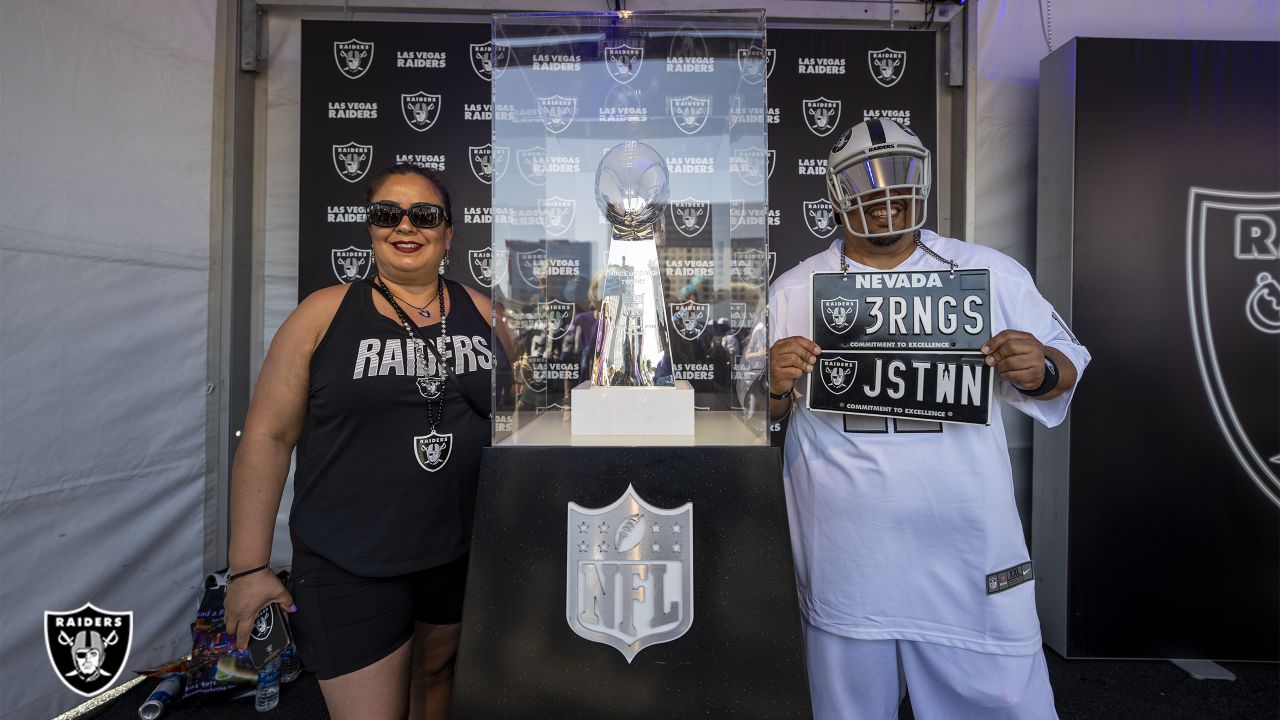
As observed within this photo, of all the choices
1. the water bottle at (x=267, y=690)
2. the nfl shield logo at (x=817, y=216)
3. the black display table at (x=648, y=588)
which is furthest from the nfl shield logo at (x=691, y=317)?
the water bottle at (x=267, y=690)

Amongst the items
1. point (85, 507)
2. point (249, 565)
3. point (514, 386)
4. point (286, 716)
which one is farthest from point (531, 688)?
point (85, 507)

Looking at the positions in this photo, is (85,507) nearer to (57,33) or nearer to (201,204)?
(201,204)

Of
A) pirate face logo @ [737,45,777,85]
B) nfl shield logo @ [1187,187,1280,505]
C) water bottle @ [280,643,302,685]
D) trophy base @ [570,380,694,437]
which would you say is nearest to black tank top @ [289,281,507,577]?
trophy base @ [570,380,694,437]

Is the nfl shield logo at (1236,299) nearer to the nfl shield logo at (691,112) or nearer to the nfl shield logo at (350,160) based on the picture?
the nfl shield logo at (691,112)

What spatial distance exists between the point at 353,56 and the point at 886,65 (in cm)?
253

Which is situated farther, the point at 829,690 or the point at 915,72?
the point at 915,72

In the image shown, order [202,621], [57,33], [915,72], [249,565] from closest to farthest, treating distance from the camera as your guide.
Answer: [249,565] < [57,33] < [202,621] < [915,72]

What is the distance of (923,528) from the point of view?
1371 millimetres

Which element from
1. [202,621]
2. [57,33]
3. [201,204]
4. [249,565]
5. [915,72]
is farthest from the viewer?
[915,72]

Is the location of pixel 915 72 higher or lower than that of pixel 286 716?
higher

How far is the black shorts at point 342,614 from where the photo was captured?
1287 millimetres

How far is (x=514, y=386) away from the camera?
1346mm

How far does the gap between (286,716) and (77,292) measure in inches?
66.3

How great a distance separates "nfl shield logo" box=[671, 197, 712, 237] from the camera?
1.38 meters
